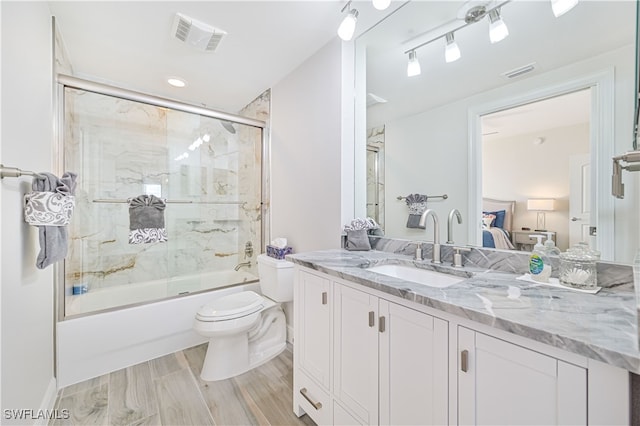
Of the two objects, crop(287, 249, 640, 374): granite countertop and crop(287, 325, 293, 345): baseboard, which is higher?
crop(287, 249, 640, 374): granite countertop

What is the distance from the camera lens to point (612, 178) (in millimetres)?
956

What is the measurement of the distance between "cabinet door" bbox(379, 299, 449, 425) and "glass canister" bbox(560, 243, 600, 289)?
523mm

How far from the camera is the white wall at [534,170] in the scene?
1.09 metres

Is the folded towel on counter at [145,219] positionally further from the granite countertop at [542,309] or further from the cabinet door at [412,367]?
the cabinet door at [412,367]

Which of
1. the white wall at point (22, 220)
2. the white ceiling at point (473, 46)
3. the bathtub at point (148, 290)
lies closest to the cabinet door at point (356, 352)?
the white ceiling at point (473, 46)

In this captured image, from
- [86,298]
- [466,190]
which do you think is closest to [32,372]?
[86,298]

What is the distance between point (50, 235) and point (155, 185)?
1.38m

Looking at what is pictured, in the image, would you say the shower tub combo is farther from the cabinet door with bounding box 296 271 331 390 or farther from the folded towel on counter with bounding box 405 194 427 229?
the folded towel on counter with bounding box 405 194 427 229

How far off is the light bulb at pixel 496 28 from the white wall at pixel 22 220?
2091 millimetres

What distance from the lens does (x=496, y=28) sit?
131 centimetres

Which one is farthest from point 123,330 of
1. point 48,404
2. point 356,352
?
point 356,352

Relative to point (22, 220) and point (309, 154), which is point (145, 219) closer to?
point (22, 220)

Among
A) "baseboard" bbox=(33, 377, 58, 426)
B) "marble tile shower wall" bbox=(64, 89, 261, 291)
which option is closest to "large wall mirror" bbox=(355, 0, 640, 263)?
"marble tile shower wall" bbox=(64, 89, 261, 291)

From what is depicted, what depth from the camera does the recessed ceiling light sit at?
2488 mm
